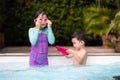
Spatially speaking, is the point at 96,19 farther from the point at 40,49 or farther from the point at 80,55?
the point at 40,49

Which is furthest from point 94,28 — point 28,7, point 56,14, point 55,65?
point 55,65

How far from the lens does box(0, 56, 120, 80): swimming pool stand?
6.52m

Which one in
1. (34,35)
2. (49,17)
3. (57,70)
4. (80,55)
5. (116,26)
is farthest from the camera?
(49,17)

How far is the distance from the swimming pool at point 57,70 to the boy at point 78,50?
0.39 ft

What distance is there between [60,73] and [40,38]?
2.16 feet

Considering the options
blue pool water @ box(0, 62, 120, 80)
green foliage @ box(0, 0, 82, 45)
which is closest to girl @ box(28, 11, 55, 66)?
blue pool water @ box(0, 62, 120, 80)

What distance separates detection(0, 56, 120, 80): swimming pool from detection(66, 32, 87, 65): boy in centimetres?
12

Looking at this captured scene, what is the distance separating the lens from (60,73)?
670 cm

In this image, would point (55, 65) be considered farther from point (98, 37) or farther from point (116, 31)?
point (98, 37)

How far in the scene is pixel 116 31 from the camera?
10648mm

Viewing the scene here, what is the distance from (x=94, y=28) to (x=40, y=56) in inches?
183

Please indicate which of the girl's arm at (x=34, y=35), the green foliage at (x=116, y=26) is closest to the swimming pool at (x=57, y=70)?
the girl's arm at (x=34, y=35)

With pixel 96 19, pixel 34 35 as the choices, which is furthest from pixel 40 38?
pixel 96 19

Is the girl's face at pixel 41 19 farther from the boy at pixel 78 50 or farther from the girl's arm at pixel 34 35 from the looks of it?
the boy at pixel 78 50
